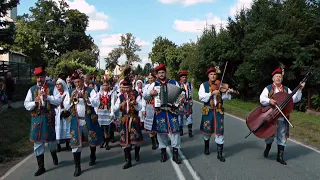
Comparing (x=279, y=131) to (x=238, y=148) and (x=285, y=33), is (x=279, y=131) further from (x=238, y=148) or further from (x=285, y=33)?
(x=285, y=33)

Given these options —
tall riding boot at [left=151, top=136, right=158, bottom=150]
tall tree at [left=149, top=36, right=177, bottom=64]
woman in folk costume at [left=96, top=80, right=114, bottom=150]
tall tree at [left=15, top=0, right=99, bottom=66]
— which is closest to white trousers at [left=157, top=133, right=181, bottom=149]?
tall riding boot at [left=151, top=136, right=158, bottom=150]

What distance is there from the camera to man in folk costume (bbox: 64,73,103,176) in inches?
283

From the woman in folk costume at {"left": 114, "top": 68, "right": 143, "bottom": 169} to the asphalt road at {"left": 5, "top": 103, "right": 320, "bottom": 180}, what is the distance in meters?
0.47

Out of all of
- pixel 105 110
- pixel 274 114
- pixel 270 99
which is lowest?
pixel 105 110

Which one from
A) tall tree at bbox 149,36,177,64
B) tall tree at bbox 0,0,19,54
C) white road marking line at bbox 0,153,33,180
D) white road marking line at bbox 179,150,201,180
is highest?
tall tree at bbox 149,36,177,64

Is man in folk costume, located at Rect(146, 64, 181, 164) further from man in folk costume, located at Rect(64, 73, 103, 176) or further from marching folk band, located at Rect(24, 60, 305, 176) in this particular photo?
man in folk costume, located at Rect(64, 73, 103, 176)

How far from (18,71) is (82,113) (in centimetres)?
1499

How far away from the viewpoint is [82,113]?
7387mm

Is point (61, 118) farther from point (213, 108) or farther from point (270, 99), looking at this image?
point (270, 99)

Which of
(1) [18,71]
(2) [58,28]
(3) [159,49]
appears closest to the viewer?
(1) [18,71]

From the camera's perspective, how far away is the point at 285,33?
20844 mm

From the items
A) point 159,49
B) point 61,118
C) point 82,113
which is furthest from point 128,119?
point 159,49

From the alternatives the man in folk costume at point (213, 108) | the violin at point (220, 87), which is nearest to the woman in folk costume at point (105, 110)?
the man in folk costume at point (213, 108)

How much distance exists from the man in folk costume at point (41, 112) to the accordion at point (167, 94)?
203 cm
